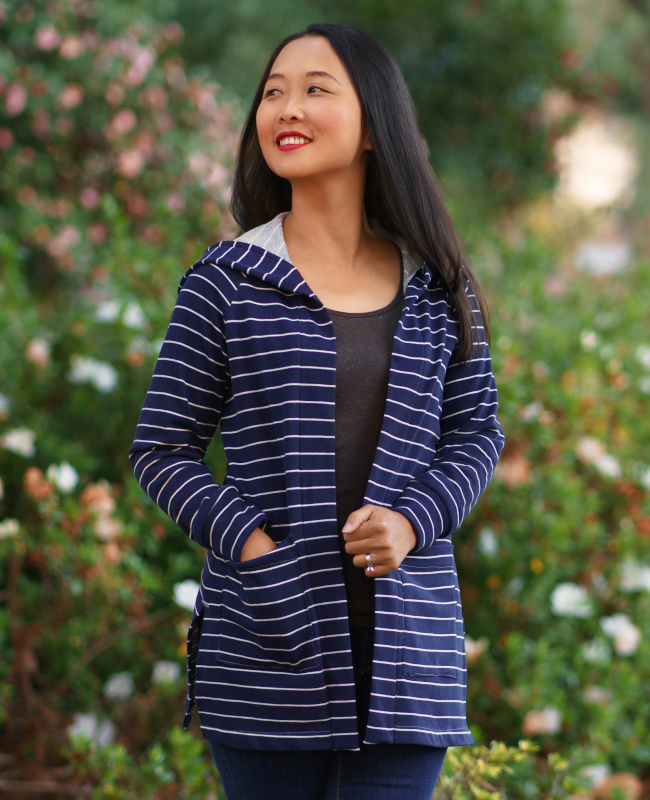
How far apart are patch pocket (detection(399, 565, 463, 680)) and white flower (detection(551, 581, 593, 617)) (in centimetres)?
142

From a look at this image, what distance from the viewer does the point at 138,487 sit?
107 inches

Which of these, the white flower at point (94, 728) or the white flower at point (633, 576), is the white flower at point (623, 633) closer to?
the white flower at point (633, 576)

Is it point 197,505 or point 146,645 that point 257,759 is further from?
point 146,645

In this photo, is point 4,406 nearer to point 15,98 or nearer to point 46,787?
point 46,787

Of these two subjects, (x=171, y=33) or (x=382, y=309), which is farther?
(x=171, y=33)

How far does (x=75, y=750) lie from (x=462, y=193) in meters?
7.34

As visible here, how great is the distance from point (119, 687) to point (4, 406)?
1.06 m

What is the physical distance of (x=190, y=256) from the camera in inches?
134

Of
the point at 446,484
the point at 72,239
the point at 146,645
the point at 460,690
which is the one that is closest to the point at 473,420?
the point at 446,484

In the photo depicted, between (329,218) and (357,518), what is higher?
(329,218)

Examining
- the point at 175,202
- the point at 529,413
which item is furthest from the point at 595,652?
the point at 175,202

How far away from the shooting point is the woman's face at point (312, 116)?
4.63ft

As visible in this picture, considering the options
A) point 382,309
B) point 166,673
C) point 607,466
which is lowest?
point 166,673

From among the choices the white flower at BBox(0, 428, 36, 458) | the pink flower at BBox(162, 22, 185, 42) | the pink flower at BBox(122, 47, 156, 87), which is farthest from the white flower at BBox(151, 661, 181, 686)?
the pink flower at BBox(162, 22, 185, 42)
